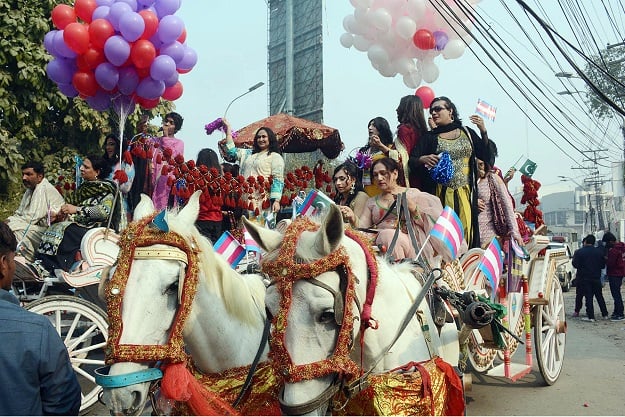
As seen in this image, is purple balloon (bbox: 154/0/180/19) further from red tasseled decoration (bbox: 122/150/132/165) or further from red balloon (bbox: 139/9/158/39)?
red tasseled decoration (bbox: 122/150/132/165)

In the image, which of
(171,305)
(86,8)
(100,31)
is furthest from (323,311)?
(86,8)

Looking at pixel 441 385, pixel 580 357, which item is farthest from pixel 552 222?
pixel 441 385

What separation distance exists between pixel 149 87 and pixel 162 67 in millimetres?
348

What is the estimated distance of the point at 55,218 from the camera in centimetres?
579

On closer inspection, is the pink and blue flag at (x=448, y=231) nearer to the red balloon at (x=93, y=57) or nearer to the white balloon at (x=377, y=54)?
the white balloon at (x=377, y=54)

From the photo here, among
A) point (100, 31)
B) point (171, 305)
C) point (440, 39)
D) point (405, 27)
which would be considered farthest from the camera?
point (440, 39)

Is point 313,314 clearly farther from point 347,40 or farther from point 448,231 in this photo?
point 347,40

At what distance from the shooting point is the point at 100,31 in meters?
5.79

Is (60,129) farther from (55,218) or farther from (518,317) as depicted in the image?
(518,317)

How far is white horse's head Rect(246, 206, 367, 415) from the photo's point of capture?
7.08ft

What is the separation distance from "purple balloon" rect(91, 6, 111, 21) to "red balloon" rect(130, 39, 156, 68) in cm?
49

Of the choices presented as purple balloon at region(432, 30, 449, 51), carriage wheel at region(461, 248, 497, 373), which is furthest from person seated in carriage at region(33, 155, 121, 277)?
purple balloon at region(432, 30, 449, 51)

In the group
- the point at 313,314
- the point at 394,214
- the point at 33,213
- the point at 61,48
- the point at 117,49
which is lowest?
the point at 313,314

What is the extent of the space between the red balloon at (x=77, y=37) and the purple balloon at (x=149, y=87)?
2.17 feet
